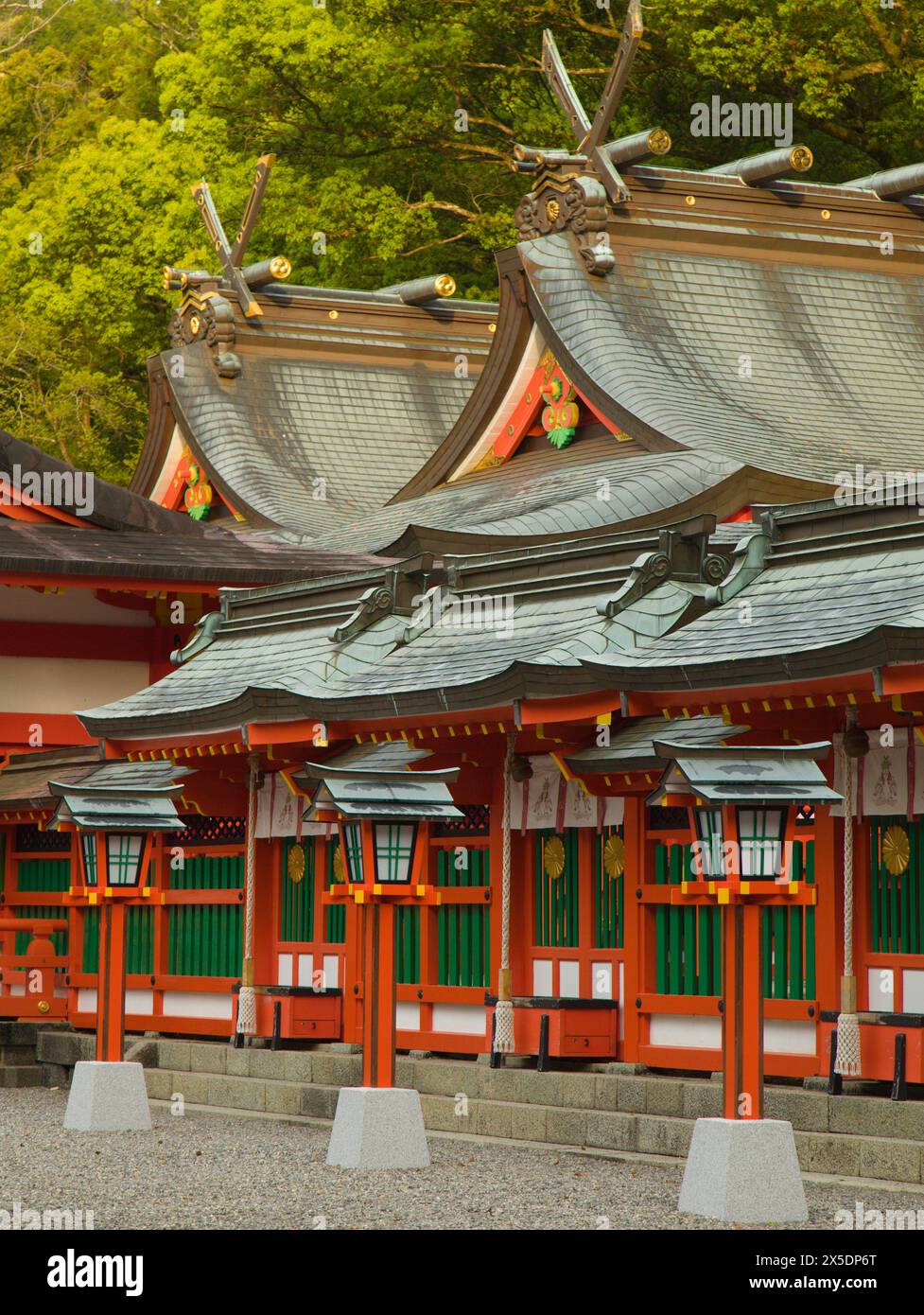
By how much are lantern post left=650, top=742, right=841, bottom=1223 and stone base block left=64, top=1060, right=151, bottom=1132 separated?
224 inches

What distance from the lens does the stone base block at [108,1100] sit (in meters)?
14.8

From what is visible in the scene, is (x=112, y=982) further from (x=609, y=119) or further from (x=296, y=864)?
(x=609, y=119)

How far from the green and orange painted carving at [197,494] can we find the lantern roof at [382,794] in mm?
15204

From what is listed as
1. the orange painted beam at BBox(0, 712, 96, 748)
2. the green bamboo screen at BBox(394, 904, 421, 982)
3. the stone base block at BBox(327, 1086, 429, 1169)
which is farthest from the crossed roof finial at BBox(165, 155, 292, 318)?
the stone base block at BBox(327, 1086, 429, 1169)

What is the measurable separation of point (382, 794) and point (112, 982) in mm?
3776

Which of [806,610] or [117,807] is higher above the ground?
[806,610]

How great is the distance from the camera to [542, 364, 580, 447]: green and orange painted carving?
70.0 feet

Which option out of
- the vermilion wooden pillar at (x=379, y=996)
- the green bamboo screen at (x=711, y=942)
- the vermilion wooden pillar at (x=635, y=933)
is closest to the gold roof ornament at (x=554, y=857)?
the vermilion wooden pillar at (x=635, y=933)

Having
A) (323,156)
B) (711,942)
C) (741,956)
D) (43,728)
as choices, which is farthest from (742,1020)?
(323,156)

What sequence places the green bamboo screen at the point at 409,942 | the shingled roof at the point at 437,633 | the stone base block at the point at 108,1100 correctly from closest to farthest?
the shingled roof at the point at 437,633 < the stone base block at the point at 108,1100 < the green bamboo screen at the point at 409,942

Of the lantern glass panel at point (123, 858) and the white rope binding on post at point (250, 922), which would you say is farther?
the white rope binding on post at point (250, 922)

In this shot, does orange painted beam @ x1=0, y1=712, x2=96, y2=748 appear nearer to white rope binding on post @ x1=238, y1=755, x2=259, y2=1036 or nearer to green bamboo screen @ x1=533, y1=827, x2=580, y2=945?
white rope binding on post @ x1=238, y1=755, x2=259, y2=1036

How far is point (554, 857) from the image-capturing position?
14562 mm

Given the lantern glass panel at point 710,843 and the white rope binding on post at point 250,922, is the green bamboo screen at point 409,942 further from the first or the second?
the lantern glass panel at point 710,843
